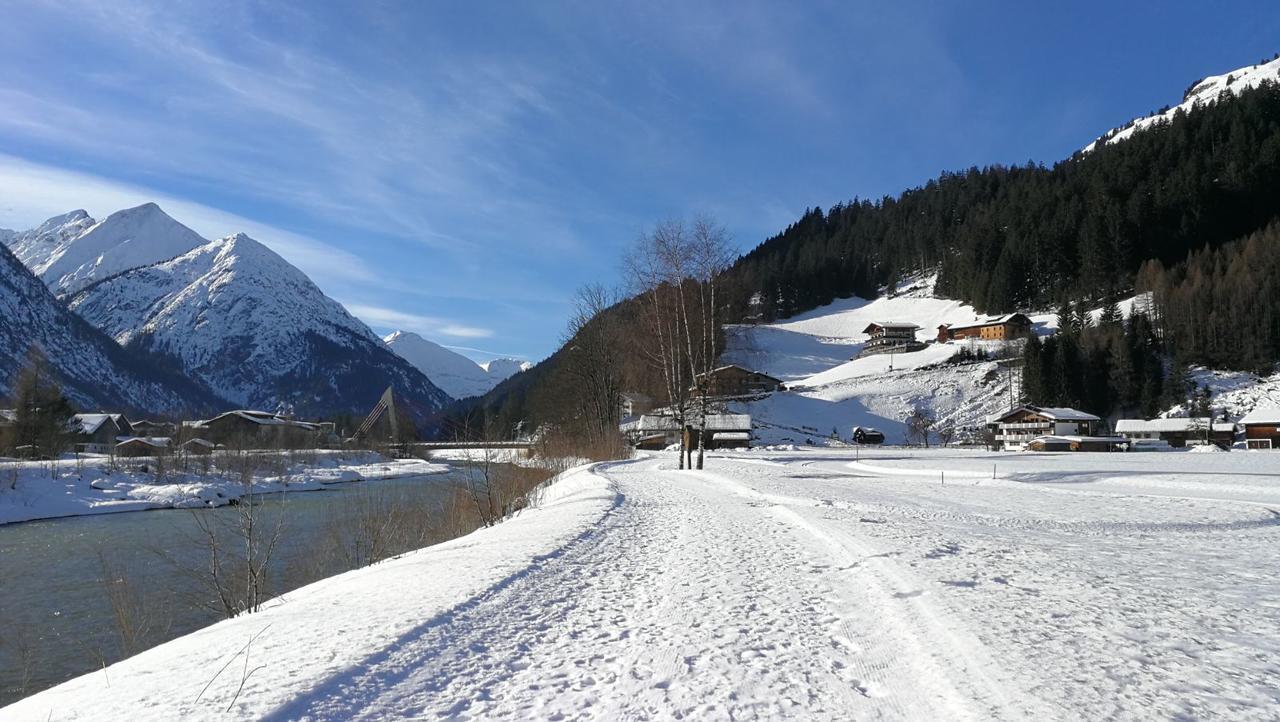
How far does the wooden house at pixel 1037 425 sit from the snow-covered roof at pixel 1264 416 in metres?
10.9

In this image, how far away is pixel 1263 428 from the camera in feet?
194

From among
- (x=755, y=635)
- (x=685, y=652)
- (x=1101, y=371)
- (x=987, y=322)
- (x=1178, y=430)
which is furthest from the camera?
(x=987, y=322)

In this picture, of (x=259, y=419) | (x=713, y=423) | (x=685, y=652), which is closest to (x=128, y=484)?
(x=713, y=423)

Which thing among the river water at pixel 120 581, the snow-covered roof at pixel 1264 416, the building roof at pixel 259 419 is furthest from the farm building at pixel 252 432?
the snow-covered roof at pixel 1264 416

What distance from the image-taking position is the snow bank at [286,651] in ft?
13.9

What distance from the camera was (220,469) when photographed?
5106 centimetres

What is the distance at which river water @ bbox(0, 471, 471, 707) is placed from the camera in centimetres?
1084

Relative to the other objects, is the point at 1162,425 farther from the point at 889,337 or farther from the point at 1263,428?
the point at 889,337

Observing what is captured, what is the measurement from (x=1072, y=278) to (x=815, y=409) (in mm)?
58814

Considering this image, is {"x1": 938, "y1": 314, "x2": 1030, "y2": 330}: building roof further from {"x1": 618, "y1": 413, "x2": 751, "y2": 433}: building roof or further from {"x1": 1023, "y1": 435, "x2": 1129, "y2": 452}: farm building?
{"x1": 618, "y1": 413, "x2": 751, "y2": 433}: building roof

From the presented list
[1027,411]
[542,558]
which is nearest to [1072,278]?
[1027,411]

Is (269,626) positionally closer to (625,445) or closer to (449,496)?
(449,496)

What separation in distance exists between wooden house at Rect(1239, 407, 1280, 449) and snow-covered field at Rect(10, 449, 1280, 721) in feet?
204

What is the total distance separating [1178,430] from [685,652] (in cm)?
7870
